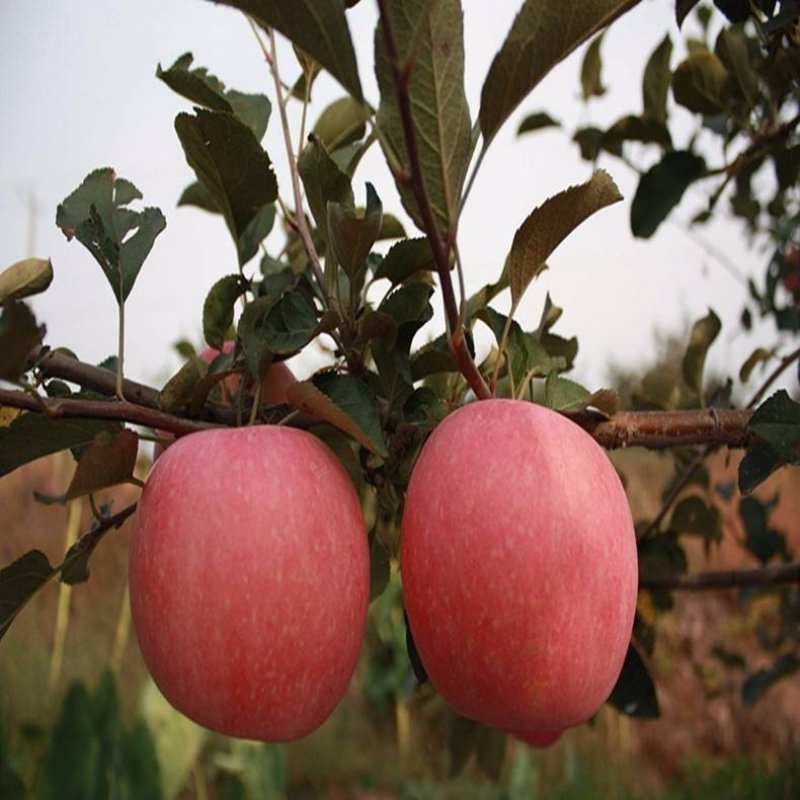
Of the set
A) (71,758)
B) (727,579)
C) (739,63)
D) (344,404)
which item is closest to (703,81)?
(739,63)

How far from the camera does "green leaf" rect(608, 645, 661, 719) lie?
0.65 m

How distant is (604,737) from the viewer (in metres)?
2.52

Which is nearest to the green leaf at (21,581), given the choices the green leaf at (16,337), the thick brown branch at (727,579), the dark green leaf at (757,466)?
the green leaf at (16,337)

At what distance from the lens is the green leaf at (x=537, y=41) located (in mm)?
327

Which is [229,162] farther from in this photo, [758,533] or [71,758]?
[71,758]

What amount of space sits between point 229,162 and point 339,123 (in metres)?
0.24

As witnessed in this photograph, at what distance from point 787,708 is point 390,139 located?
8.82 ft

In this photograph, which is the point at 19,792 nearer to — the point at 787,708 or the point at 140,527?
the point at 140,527

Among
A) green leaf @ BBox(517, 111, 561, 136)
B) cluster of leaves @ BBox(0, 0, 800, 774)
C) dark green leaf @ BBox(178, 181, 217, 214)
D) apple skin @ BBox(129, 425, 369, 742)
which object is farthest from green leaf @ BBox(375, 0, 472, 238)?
green leaf @ BBox(517, 111, 561, 136)

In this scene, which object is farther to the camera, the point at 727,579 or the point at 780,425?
the point at 727,579

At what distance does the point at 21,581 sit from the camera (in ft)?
1.42

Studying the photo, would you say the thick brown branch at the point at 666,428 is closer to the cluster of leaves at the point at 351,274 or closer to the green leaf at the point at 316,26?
the cluster of leaves at the point at 351,274

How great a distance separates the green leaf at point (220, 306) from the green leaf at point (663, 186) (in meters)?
0.39

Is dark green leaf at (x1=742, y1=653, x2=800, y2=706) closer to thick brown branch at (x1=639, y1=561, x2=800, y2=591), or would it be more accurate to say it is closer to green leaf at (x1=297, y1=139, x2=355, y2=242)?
thick brown branch at (x1=639, y1=561, x2=800, y2=591)
